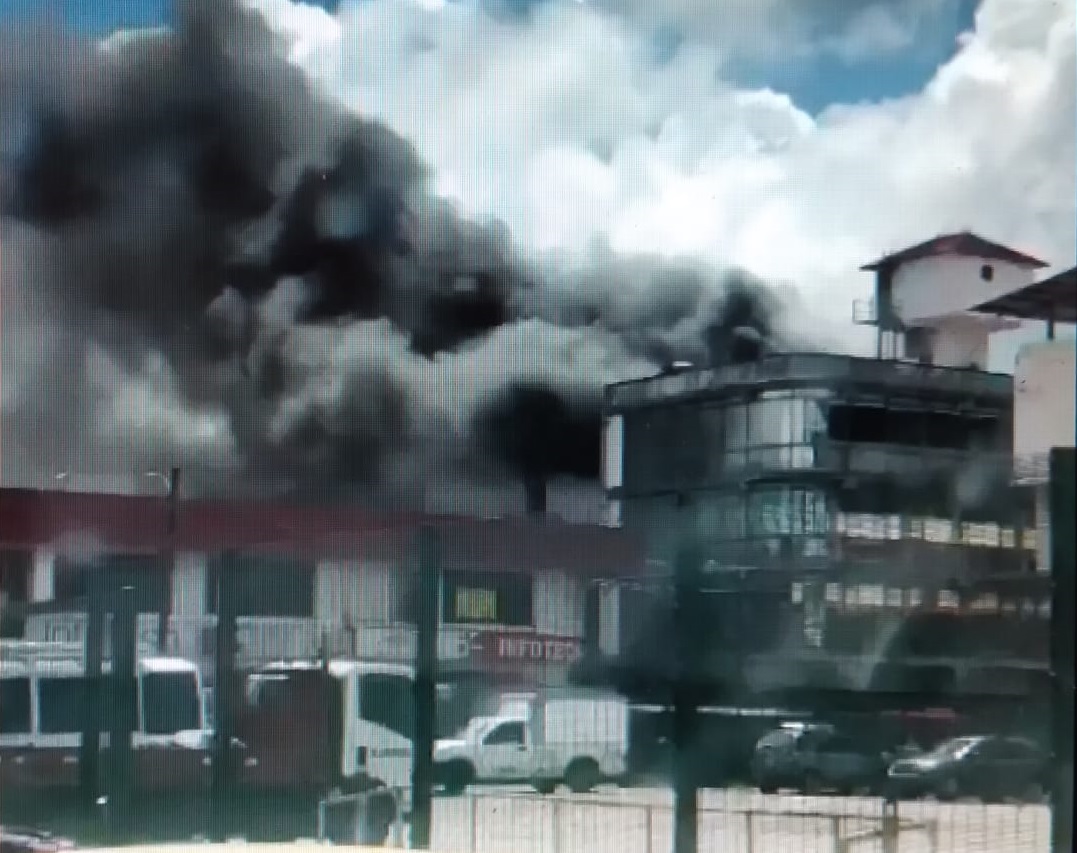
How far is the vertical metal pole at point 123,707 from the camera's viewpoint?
3916 millimetres

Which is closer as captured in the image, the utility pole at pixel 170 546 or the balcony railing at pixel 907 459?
the utility pole at pixel 170 546

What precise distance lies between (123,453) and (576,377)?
127 centimetres

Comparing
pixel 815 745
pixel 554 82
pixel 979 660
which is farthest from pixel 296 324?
pixel 979 660

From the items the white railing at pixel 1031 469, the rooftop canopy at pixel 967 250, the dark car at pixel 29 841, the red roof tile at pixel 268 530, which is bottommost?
the dark car at pixel 29 841

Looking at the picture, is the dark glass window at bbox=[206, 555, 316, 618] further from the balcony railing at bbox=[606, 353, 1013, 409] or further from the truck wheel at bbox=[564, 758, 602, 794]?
the balcony railing at bbox=[606, 353, 1013, 409]

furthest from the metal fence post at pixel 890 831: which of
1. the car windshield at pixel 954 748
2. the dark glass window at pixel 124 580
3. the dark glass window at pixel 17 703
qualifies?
the dark glass window at pixel 17 703

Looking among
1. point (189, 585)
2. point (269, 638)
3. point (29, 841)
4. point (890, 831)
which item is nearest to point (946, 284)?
point (890, 831)

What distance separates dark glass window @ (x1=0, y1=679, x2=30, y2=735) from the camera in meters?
3.94

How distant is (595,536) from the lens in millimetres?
4051

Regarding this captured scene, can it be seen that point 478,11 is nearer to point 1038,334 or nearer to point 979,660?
point 1038,334

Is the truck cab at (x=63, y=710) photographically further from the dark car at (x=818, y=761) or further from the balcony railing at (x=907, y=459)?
the balcony railing at (x=907, y=459)

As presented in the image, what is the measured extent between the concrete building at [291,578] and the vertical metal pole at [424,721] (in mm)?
32

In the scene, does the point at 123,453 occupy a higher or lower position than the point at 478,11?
lower

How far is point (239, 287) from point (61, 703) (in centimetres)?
125
